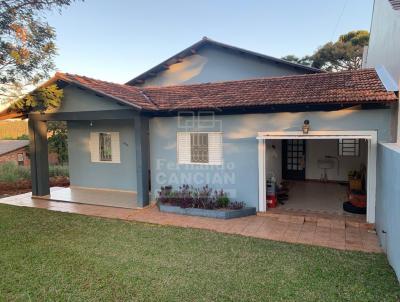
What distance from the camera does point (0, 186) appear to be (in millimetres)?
17422

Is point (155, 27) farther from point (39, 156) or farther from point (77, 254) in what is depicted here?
point (77, 254)

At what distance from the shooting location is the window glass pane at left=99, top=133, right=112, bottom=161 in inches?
641

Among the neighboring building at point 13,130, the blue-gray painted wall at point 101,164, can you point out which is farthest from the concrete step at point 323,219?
the neighboring building at point 13,130

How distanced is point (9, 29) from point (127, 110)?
5.01 m

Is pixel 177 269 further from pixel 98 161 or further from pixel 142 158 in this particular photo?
pixel 98 161

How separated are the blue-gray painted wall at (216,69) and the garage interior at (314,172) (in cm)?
443

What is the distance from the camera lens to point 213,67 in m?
18.5

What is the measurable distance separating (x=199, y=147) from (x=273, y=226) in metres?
4.74

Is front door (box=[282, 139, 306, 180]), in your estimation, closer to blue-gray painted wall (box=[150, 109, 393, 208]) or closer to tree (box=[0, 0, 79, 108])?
blue-gray painted wall (box=[150, 109, 393, 208])

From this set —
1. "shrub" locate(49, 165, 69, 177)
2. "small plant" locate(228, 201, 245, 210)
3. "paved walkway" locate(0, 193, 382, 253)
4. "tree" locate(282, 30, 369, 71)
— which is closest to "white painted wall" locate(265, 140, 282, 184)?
"small plant" locate(228, 201, 245, 210)

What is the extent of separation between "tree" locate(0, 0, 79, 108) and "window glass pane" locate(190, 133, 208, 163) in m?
6.76

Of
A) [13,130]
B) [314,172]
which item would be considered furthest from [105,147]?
[13,130]

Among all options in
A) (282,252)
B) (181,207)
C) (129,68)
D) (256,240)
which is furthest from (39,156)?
(129,68)

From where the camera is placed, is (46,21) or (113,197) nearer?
(46,21)
